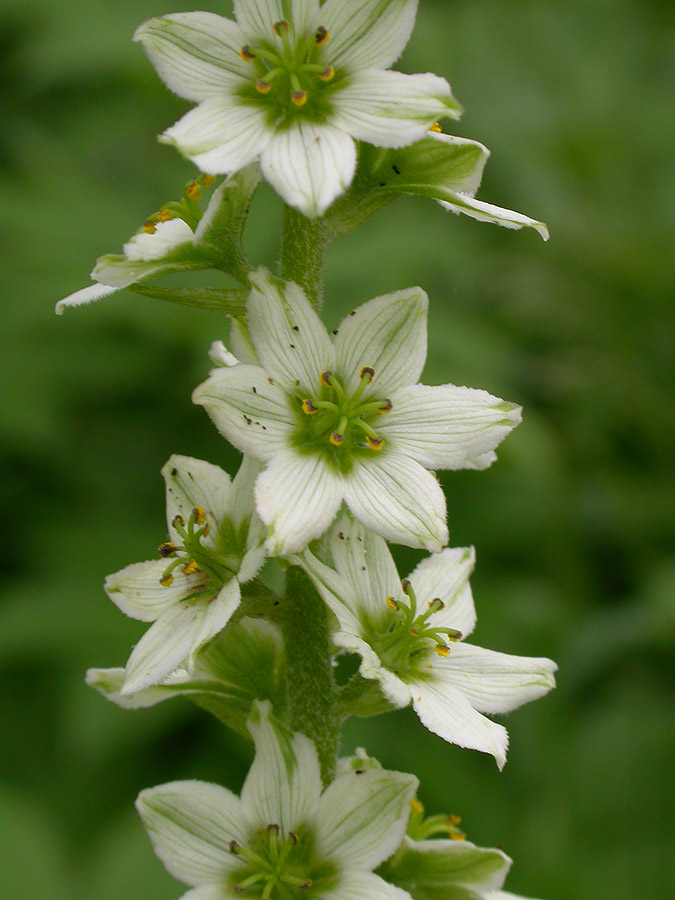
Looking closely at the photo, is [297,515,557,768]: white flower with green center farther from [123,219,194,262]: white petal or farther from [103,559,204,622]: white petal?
[123,219,194,262]: white petal

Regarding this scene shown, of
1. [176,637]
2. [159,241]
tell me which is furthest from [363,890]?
[159,241]

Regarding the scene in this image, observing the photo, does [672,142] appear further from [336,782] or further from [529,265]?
[336,782]

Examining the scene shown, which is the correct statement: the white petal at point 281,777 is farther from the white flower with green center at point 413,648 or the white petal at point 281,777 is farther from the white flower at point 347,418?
the white flower at point 347,418

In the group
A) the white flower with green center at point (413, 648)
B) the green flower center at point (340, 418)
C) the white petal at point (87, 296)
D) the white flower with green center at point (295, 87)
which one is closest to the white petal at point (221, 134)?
the white flower with green center at point (295, 87)

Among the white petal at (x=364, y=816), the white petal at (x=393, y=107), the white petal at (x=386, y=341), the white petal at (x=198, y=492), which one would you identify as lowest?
the white petal at (x=364, y=816)

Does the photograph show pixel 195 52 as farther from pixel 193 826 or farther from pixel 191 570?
pixel 193 826

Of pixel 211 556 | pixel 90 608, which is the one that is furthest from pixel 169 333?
pixel 211 556
